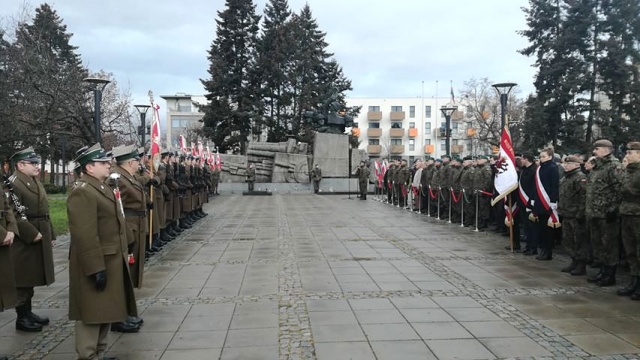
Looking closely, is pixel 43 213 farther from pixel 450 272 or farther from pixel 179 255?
pixel 450 272

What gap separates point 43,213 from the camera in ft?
20.4

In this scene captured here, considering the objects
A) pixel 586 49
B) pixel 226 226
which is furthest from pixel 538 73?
pixel 226 226

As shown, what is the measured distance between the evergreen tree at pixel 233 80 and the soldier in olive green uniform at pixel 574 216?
128ft

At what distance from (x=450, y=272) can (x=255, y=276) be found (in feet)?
10.9

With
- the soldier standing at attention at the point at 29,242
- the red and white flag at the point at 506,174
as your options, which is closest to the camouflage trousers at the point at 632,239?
the red and white flag at the point at 506,174

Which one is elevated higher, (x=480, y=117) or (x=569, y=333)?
(x=480, y=117)

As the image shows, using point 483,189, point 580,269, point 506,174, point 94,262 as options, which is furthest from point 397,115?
point 94,262

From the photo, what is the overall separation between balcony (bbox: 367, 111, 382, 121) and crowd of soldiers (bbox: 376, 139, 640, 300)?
73.8 meters

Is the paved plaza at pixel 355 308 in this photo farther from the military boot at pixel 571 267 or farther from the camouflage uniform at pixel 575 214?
the camouflage uniform at pixel 575 214

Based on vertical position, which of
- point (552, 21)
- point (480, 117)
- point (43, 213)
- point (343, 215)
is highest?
point (552, 21)

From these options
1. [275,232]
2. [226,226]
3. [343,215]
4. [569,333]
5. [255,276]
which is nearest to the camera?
[569,333]

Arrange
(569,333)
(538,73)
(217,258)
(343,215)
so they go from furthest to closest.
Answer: (538,73) → (343,215) → (217,258) → (569,333)

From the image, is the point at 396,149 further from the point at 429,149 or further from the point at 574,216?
the point at 574,216

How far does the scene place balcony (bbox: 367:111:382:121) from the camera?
88500mm
